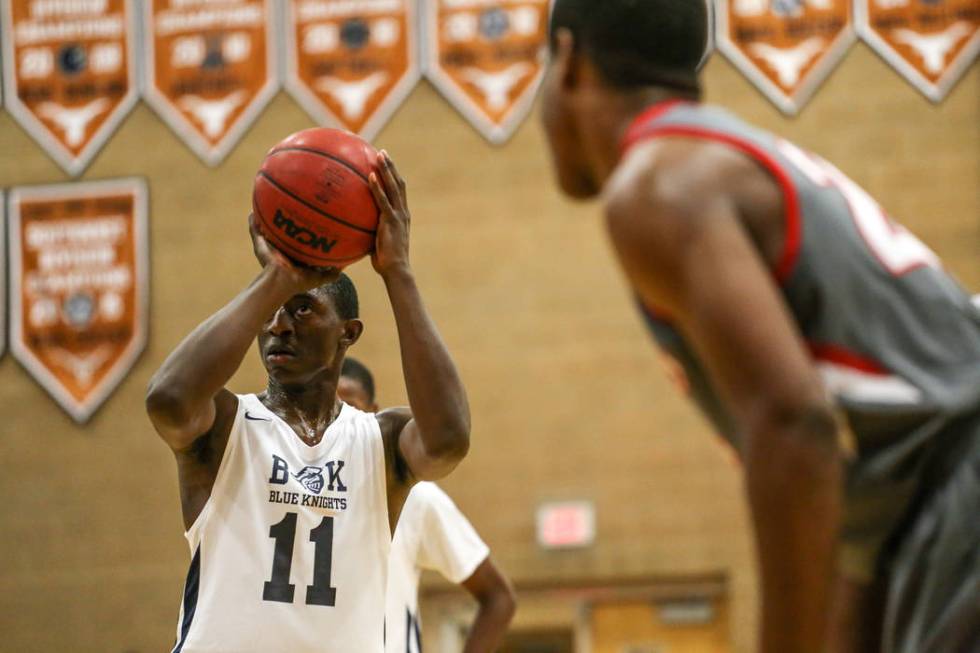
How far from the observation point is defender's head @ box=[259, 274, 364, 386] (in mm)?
3576

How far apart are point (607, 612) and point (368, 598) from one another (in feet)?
18.4

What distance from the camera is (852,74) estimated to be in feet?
29.2

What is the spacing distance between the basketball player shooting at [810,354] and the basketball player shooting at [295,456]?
62.4 inches

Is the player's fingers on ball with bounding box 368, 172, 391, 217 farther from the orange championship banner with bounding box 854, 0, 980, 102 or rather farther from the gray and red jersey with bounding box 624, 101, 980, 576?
the orange championship banner with bounding box 854, 0, 980, 102

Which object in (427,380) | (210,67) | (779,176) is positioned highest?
(779,176)

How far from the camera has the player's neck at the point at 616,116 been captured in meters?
1.97

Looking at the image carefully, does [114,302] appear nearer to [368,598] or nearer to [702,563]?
[702,563]

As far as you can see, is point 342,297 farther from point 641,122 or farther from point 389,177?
point 641,122

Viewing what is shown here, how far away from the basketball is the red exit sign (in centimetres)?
543

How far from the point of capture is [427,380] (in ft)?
11.3

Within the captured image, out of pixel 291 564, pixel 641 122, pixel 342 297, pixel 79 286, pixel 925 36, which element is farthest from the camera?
pixel 79 286

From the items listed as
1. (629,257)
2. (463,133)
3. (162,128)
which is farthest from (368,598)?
(162,128)

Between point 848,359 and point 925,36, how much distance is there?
779cm

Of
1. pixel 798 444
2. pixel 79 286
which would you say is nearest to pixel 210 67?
pixel 79 286
